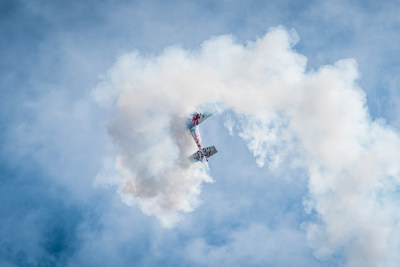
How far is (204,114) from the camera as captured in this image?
115 meters

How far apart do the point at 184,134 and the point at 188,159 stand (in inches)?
283

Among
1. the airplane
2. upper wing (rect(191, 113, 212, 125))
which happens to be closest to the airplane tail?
the airplane

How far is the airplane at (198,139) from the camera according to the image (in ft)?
370

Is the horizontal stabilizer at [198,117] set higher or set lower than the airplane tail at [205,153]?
higher

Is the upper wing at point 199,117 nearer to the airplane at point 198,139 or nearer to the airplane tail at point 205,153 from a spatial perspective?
the airplane at point 198,139

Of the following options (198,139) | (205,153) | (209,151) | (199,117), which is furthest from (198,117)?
(205,153)

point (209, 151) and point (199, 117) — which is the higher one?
point (199, 117)

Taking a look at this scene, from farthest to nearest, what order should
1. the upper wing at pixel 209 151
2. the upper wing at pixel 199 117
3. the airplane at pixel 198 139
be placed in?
the upper wing at pixel 199 117 → the airplane at pixel 198 139 → the upper wing at pixel 209 151

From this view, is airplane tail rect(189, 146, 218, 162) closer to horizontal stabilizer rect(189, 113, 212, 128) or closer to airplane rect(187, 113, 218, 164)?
airplane rect(187, 113, 218, 164)

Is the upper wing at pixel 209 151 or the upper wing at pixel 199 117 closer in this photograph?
the upper wing at pixel 209 151

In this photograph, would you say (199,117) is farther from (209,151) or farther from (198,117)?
(209,151)

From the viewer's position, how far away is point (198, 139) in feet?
378

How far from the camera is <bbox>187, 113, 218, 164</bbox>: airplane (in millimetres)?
112812

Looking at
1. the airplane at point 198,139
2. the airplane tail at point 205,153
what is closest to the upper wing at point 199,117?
the airplane at point 198,139
